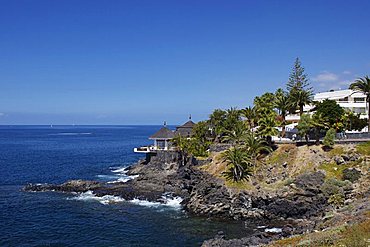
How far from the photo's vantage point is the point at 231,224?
49594 mm

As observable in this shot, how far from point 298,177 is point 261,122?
13.0 metres

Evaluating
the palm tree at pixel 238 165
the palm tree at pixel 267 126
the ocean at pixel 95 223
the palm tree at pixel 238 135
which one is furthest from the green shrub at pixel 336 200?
the palm tree at pixel 238 135

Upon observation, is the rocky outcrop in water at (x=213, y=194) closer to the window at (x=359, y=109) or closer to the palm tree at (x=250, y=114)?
the palm tree at (x=250, y=114)

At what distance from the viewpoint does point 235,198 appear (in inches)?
2174

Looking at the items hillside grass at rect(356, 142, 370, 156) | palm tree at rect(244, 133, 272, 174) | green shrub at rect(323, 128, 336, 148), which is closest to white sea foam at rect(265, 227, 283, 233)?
palm tree at rect(244, 133, 272, 174)

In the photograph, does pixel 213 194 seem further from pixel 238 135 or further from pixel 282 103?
pixel 282 103

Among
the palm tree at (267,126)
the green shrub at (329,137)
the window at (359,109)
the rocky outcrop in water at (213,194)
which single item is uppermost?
the window at (359,109)

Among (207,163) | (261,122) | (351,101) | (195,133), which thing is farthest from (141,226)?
(351,101)

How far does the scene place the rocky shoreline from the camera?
4641cm

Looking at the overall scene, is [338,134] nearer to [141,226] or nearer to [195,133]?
[195,133]

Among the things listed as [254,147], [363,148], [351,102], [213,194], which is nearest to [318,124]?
[363,148]

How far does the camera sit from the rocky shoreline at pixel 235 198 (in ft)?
152

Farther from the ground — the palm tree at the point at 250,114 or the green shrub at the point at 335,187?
the palm tree at the point at 250,114

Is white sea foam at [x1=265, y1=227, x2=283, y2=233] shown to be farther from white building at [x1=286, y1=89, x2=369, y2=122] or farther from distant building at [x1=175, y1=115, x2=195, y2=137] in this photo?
distant building at [x1=175, y1=115, x2=195, y2=137]
